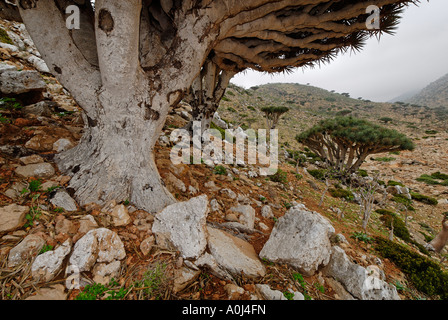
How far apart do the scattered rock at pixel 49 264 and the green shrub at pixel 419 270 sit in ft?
14.8

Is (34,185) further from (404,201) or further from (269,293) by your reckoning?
(404,201)

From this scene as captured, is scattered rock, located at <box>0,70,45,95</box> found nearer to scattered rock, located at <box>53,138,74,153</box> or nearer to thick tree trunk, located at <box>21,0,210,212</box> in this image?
scattered rock, located at <box>53,138,74,153</box>

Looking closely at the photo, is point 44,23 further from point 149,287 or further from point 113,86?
point 149,287

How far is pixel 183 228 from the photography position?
81.1 inches

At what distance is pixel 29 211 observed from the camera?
5.71 feet

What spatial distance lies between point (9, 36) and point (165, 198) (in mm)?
9290

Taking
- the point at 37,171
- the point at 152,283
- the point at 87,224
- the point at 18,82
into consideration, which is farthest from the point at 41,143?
the point at 152,283

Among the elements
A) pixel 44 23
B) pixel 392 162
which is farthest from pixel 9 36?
pixel 392 162

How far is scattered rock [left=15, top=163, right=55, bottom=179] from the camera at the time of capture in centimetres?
211

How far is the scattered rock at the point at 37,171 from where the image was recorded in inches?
83.0

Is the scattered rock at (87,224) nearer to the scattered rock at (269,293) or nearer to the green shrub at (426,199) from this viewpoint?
the scattered rock at (269,293)

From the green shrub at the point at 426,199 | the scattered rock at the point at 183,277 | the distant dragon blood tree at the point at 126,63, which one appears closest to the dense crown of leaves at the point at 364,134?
the green shrub at the point at 426,199

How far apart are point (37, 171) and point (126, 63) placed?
1818mm

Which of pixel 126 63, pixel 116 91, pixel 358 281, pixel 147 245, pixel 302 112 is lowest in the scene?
pixel 358 281
